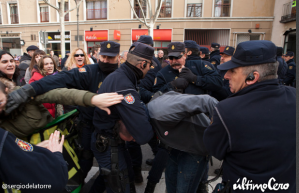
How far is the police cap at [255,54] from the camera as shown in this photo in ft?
4.19

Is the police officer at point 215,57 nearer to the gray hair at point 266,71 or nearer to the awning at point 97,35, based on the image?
the gray hair at point 266,71

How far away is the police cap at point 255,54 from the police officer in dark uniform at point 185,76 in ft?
4.83

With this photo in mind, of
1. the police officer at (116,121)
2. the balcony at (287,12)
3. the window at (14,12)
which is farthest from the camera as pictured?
the window at (14,12)

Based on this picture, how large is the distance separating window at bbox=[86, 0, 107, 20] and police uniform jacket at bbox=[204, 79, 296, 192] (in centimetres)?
1994

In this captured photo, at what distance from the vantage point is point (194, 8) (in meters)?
17.0

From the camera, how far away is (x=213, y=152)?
139 cm

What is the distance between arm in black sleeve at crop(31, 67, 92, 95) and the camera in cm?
207

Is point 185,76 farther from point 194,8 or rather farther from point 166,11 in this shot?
point 166,11

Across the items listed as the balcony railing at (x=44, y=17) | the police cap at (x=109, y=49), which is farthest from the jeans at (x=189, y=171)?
the balcony railing at (x=44, y=17)

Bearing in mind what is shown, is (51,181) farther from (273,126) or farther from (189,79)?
(189,79)

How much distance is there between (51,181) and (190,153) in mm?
1288

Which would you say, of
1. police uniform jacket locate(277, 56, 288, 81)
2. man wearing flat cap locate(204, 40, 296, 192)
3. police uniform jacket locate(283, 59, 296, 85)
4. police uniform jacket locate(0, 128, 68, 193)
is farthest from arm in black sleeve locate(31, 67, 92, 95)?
police uniform jacket locate(283, 59, 296, 85)

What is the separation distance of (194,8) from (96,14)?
369 inches

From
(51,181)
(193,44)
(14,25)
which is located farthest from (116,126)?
(14,25)
